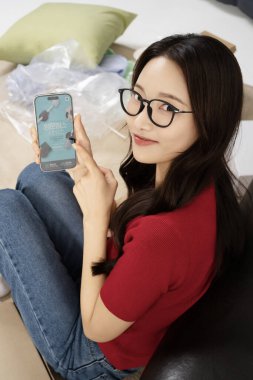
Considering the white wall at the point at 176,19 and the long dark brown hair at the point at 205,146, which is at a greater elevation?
the long dark brown hair at the point at 205,146

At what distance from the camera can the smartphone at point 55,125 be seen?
3.45ft

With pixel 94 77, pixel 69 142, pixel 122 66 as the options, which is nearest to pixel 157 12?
pixel 122 66

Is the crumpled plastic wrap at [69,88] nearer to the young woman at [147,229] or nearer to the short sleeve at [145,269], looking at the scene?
the young woman at [147,229]

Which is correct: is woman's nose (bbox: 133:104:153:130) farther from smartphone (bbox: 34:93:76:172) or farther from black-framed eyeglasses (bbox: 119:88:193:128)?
smartphone (bbox: 34:93:76:172)

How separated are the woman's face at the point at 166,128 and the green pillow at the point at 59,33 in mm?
1170

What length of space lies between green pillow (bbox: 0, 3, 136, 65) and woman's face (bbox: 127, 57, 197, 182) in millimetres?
1170

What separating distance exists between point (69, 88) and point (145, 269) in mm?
1251

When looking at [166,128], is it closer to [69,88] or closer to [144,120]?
[144,120]

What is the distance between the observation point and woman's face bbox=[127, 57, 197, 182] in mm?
737

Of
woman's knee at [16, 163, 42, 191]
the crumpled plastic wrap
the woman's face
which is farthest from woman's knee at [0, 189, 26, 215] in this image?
the crumpled plastic wrap

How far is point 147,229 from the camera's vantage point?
725mm

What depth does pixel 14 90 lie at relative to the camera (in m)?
1.82

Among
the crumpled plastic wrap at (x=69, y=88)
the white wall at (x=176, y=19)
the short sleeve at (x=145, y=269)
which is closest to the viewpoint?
the short sleeve at (x=145, y=269)

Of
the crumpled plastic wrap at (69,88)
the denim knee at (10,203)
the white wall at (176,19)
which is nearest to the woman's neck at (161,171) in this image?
the denim knee at (10,203)
